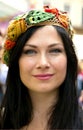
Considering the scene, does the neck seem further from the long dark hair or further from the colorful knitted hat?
the colorful knitted hat

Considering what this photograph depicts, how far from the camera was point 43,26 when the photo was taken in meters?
1.99

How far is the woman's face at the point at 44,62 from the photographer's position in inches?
74.5

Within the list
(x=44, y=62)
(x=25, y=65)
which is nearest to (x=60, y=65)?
(x=44, y=62)

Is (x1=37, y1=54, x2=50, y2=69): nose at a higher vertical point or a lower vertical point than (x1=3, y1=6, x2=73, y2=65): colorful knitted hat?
lower

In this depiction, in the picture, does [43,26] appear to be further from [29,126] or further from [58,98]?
[29,126]

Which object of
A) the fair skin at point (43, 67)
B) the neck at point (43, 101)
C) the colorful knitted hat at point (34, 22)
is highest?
the colorful knitted hat at point (34, 22)

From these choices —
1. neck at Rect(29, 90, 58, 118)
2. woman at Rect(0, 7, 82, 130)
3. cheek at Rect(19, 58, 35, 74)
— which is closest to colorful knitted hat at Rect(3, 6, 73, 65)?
woman at Rect(0, 7, 82, 130)

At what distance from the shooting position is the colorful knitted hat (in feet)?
6.57

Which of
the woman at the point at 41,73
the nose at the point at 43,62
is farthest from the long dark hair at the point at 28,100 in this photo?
the nose at the point at 43,62

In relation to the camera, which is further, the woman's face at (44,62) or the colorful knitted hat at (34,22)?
the colorful knitted hat at (34,22)

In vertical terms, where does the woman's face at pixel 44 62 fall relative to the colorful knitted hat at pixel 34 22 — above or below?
below

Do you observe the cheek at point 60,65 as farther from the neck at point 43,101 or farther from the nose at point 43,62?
the neck at point 43,101

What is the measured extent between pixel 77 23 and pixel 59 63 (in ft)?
58.1

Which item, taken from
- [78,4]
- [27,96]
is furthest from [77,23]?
[27,96]
